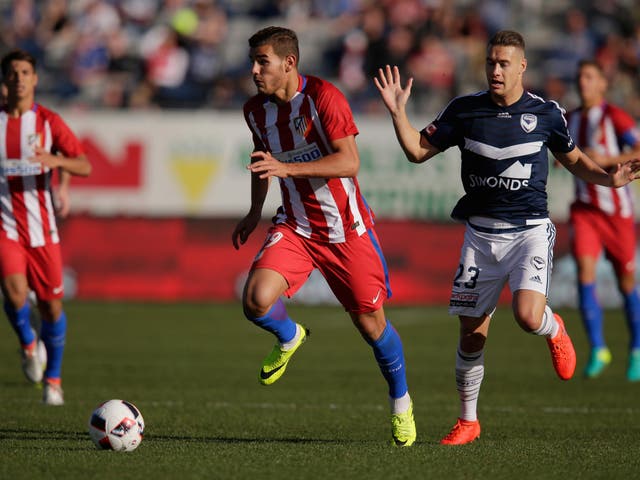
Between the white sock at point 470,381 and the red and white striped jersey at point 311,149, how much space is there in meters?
1.13

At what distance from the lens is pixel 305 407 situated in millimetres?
9484

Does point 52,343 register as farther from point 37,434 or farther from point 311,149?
point 311,149

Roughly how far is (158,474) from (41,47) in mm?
17857

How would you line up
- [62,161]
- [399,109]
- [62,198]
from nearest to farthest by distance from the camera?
1. [399,109]
2. [62,161]
3. [62,198]

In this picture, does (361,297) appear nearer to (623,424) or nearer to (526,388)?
(623,424)

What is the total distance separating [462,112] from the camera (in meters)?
7.58

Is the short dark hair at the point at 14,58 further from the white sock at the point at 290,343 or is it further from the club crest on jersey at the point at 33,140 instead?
the white sock at the point at 290,343

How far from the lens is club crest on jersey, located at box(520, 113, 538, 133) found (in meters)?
7.48

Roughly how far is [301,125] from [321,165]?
462 mm

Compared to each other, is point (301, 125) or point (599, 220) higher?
point (301, 125)

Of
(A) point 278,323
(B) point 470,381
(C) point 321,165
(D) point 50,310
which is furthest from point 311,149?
(D) point 50,310

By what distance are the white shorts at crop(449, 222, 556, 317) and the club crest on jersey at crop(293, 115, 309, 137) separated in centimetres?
124

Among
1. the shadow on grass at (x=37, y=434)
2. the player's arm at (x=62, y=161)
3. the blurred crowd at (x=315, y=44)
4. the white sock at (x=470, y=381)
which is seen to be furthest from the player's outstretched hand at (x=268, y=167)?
the blurred crowd at (x=315, y=44)

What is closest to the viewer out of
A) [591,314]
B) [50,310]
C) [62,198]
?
[50,310]
